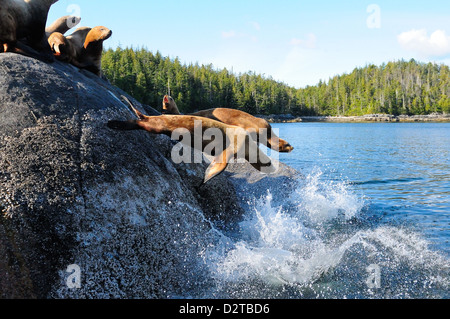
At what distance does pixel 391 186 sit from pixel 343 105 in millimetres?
153090

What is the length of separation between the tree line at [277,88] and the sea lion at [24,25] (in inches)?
3528

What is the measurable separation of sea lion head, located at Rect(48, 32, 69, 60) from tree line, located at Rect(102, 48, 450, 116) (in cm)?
8914

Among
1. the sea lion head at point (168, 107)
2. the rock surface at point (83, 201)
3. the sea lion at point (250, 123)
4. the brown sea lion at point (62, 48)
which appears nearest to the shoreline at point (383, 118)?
the sea lion head at point (168, 107)

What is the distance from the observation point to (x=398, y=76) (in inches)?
6378

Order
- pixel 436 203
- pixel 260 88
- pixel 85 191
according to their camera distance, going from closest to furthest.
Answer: pixel 85 191 < pixel 436 203 < pixel 260 88

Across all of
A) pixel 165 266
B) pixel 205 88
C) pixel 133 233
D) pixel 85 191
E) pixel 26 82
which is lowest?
pixel 165 266

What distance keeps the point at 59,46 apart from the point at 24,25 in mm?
641

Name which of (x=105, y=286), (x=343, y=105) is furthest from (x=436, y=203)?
(x=343, y=105)

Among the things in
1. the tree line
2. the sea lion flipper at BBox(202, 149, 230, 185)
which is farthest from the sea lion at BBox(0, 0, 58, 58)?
the tree line

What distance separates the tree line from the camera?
9962cm

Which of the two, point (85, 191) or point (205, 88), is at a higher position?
point (205, 88)

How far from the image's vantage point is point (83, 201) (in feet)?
14.2

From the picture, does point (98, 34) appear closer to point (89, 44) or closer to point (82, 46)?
point (89, 44)
